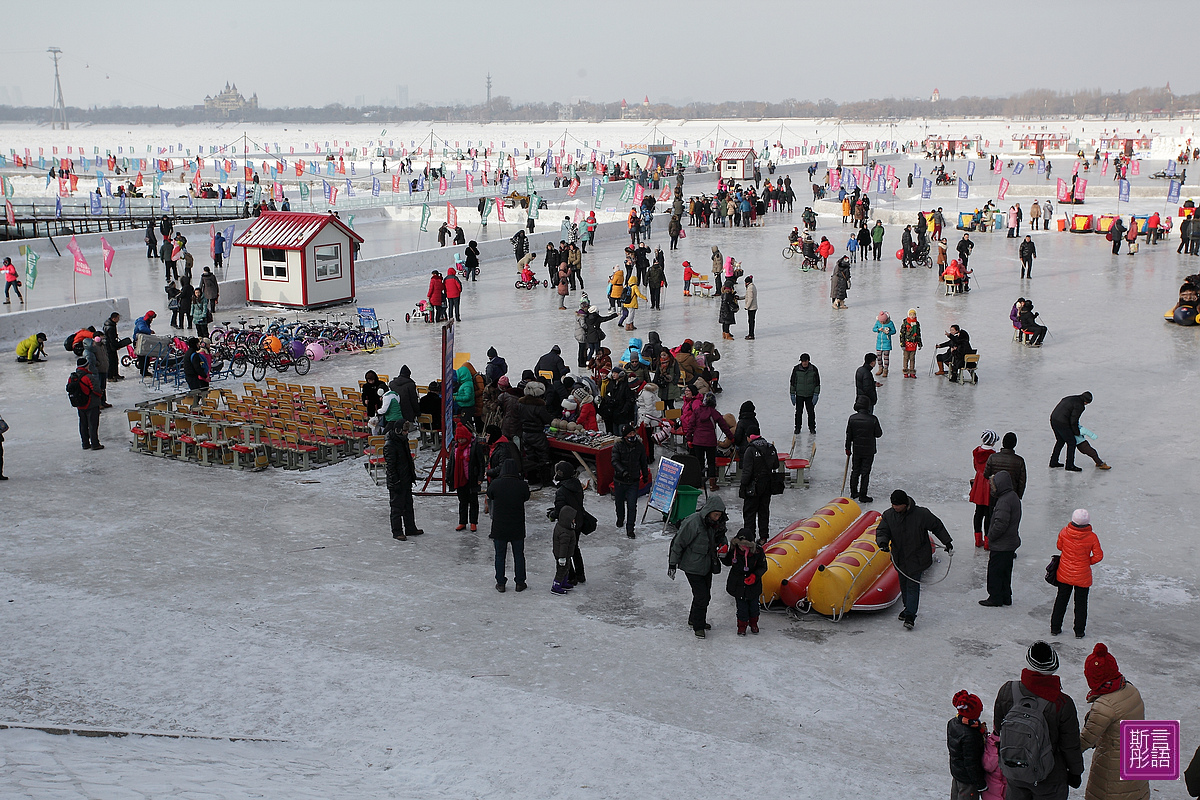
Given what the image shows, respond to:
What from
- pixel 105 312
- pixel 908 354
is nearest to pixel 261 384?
pixel 105 312

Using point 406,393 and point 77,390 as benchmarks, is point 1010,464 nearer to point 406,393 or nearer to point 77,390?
point 406,393

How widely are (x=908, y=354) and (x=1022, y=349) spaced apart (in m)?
3.37

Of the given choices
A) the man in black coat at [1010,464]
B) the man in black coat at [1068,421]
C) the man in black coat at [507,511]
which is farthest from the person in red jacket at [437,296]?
the man in black coat at [1010,464]

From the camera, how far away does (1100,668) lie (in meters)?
5.29

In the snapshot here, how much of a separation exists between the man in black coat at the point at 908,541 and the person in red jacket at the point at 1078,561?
877mm

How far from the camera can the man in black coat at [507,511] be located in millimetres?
8797

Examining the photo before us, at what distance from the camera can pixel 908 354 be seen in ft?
55.5

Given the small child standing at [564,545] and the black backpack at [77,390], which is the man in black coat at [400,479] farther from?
the black backpack at [77,390]

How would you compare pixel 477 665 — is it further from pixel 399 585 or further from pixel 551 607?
pixel 399 585

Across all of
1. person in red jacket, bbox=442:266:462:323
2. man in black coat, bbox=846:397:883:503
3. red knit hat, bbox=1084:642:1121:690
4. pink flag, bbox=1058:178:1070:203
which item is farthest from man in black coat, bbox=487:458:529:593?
pink flag, bbox=1058:178:1070:203

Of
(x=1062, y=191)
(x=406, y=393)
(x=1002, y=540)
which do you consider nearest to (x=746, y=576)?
(x=1002, y=540)

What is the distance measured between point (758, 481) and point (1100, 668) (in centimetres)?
480

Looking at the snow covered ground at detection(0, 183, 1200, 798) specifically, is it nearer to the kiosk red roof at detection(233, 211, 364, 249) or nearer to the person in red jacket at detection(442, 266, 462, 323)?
the person in red jacket at detection(442, 266, 462, 323)

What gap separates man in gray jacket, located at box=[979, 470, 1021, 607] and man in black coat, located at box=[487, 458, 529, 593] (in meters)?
3.78
